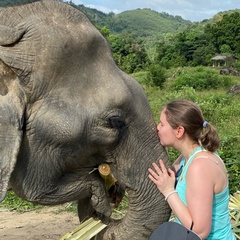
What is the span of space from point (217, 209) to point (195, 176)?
0.79ft

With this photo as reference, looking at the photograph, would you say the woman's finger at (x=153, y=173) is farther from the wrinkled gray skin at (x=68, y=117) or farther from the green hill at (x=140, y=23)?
the green hill at (x=140, y=23)

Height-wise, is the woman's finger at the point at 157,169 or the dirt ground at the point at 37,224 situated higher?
the woman's finger at the point at 157,169

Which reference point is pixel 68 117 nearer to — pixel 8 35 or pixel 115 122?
pixel 115 122

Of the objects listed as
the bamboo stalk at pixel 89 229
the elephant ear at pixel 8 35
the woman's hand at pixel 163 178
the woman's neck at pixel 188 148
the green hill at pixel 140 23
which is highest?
the elephant ear at pixel 8 35

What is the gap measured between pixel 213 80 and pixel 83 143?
84.1 feet

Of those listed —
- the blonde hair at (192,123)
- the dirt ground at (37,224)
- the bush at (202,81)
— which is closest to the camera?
the blonde hair at (192,123)

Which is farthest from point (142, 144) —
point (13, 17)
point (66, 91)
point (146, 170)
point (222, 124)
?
point (222, 124)

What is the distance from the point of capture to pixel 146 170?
2.28 m

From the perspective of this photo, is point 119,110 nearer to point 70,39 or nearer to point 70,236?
point 70,39

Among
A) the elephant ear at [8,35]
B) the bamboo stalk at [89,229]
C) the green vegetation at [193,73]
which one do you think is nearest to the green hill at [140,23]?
the green vegetation at [193,73]

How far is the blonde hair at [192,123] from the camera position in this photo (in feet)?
7.07

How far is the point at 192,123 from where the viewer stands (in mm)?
2166

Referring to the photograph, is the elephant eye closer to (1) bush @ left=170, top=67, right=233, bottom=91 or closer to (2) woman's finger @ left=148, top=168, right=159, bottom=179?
(2) woman's finger @ left=148, top=168, right=159, bottom=179

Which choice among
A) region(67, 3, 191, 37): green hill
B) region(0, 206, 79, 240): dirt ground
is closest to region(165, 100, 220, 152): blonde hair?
region(0, 206, 79, 240): dirt ground
